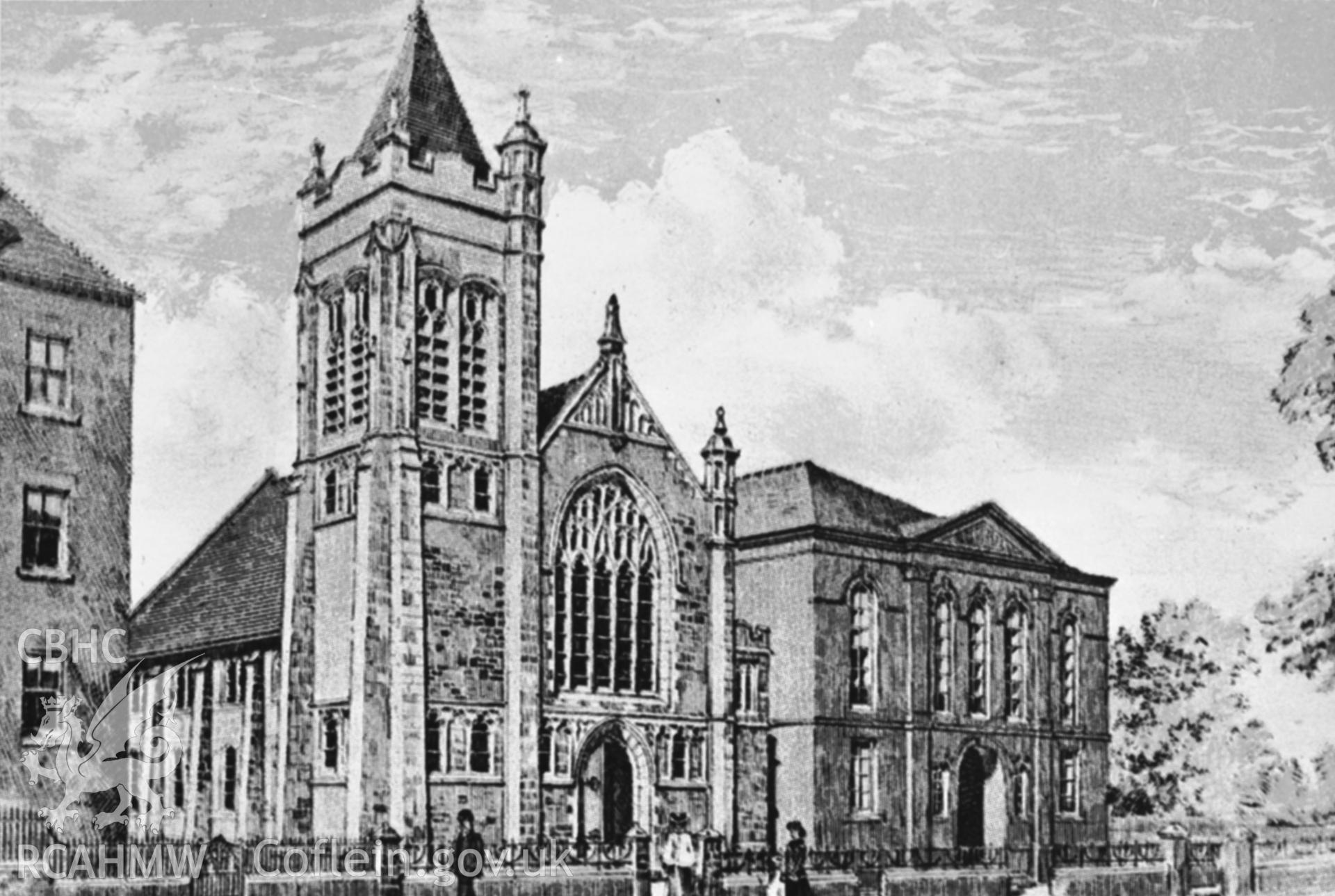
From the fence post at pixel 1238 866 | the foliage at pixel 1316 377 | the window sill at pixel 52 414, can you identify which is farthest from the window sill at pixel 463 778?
the foliage at pixel 1316 377

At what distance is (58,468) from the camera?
28844mm

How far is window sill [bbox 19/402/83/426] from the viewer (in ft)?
93.1

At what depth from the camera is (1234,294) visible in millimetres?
32938

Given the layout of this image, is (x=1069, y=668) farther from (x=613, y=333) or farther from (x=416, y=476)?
(x=416, y=476)

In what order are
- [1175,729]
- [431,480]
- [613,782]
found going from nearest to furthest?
[431,480]
[613,782]
[1175,729]

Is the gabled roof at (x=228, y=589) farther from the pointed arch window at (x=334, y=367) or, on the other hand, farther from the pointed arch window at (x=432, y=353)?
the pointed arch window at (x=432, y=353)

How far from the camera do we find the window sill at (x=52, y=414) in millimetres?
28375

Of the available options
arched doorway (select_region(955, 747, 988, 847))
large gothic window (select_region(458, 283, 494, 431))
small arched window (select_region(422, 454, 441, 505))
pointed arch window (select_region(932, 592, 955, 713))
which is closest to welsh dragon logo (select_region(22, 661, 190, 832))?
small arched window (select_region(422, 454, 441, 505))

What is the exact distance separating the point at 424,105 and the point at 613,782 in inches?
522

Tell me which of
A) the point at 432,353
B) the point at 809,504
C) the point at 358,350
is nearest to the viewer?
the point at 432,353

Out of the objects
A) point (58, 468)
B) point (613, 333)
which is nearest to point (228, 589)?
point (58, 468)

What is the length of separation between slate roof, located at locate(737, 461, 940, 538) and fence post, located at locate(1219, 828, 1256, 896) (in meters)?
11.0

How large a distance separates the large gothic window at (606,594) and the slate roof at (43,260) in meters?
9.57

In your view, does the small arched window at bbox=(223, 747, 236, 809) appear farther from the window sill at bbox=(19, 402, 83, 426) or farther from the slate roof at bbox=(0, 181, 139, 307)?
the slate roof at bbox=(0, 181, 139, 307)
